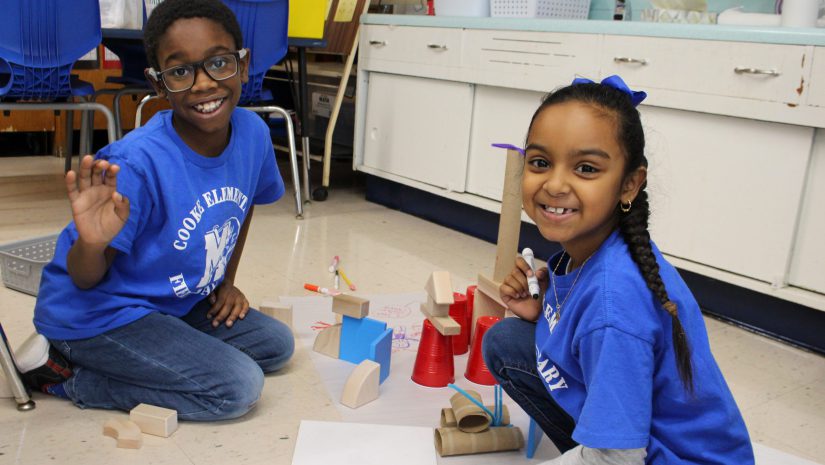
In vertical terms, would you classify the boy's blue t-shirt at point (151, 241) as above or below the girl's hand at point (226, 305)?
above

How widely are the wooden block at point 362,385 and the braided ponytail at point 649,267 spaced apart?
27.8 inches

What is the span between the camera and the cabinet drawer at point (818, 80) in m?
1.92

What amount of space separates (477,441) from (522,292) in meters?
0.28

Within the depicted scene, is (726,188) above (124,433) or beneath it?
above

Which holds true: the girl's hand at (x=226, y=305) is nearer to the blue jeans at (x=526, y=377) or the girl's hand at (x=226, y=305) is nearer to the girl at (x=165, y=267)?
the girl at (x=165, y=267)

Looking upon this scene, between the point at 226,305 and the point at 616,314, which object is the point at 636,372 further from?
the point at 226,305

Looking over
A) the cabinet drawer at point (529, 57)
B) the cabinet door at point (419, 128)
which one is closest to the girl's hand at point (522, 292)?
the cabinet drawer at point (529, 57)

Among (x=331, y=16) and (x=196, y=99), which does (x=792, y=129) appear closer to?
(x=196, y=99)

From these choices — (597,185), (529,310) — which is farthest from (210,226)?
(597,185)

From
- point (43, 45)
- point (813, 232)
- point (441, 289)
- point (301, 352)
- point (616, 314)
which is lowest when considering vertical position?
point (301, 352)

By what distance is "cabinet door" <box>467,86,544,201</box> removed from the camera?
109 inches

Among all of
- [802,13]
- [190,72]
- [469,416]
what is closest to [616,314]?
[469,416]

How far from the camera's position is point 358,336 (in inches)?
71.0

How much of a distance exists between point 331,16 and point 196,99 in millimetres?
2090
